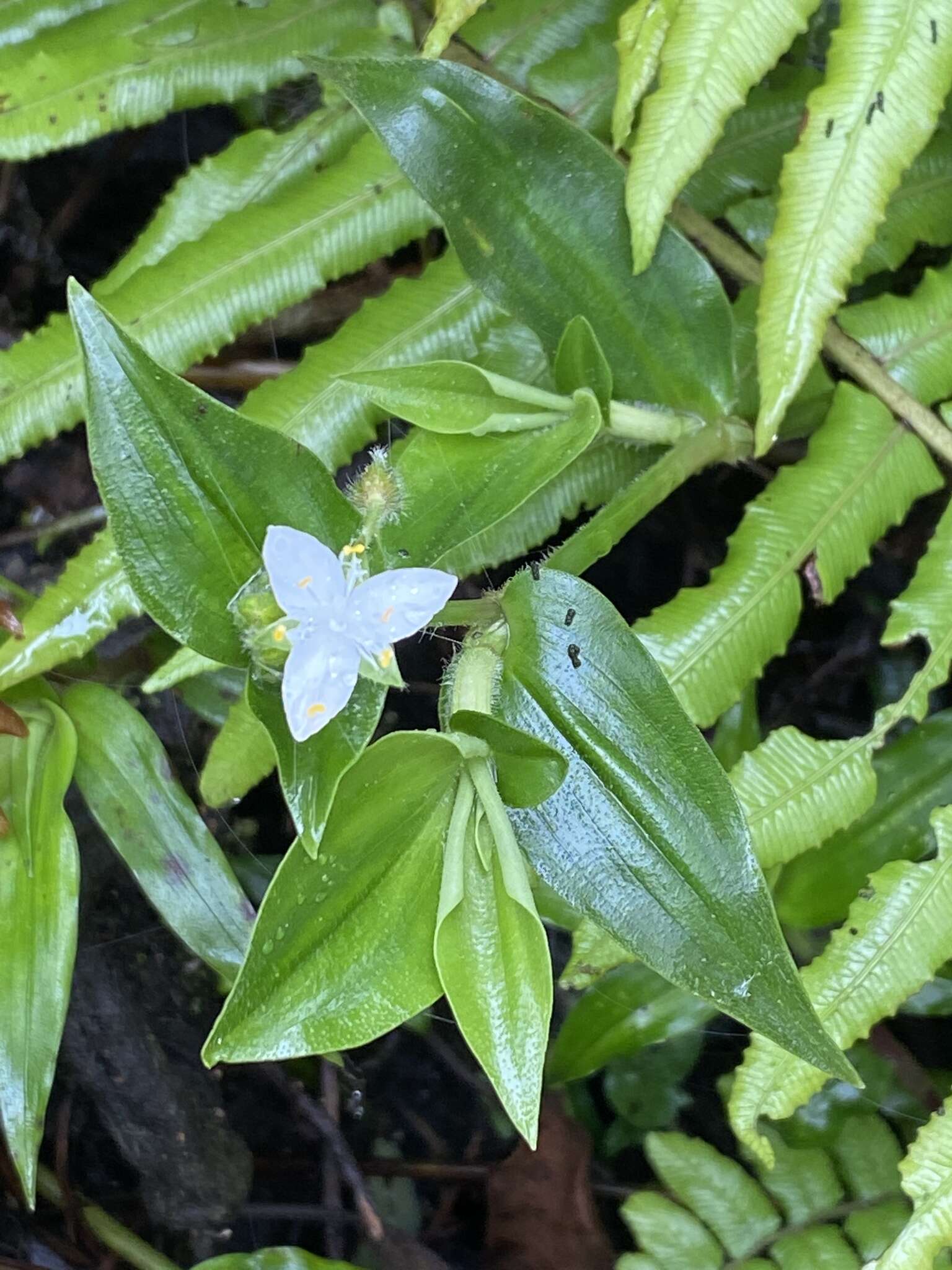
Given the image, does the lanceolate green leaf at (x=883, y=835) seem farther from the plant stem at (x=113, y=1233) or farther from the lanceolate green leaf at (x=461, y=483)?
the plant stem at (x=113, y=1233)

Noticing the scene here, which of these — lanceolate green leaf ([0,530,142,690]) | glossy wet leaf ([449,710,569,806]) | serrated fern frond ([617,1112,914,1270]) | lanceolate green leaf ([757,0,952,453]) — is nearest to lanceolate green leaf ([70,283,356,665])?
glossy wet leaf ([449,710,569,806])

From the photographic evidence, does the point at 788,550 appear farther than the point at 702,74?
Yes

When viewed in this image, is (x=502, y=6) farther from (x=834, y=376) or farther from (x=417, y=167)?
(x=834, y=376)

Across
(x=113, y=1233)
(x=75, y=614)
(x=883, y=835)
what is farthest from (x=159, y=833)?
(x=883, y=835)

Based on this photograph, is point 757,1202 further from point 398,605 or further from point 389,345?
point 389,345

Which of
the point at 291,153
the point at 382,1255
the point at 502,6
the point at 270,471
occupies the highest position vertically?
the point at 502,6

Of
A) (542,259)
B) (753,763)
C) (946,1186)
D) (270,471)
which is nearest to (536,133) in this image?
(542,259)

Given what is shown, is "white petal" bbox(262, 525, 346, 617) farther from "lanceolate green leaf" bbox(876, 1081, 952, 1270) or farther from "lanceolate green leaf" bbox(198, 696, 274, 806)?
"lanceolate green leaf" bbox(876, 1081, 952, 1270)
